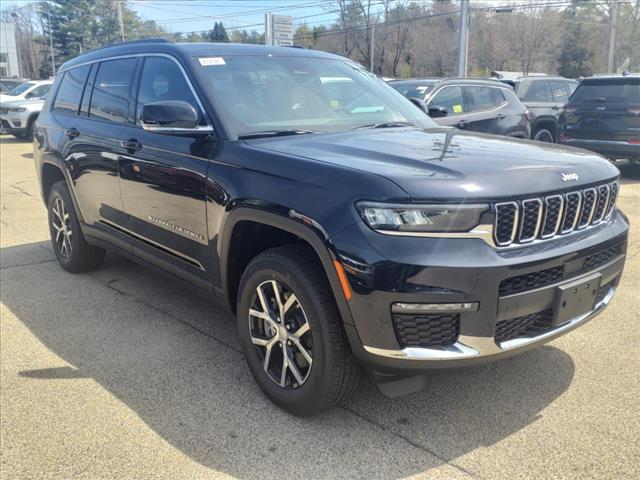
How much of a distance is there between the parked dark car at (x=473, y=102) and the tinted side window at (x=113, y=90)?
5.13 m

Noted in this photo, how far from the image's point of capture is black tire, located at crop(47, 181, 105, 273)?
512 cm

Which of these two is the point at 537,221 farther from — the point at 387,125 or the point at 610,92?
the point at 610,92

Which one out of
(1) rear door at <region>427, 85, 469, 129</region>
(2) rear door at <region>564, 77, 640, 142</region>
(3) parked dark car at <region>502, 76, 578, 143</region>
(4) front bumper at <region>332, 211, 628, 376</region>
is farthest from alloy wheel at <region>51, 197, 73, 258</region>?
(3) parked dark car at <region>502, 76, 578, 143</region>

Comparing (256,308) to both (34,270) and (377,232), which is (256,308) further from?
(34,270)

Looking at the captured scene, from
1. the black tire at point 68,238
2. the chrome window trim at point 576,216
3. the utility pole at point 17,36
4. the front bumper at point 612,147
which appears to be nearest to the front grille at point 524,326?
the chrome window trim at point 576,216

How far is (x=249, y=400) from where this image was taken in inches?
125

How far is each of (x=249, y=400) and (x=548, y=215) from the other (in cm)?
179

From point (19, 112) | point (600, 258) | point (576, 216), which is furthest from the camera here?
point (19, 112)

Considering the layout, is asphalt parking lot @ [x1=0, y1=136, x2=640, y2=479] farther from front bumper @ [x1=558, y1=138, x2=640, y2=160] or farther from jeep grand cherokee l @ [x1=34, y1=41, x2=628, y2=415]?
front bumper @ [x1=558, y1=138, x2=640, y2=160]

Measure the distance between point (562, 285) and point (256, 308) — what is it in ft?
4.90

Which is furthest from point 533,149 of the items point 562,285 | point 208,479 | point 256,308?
point 208,479

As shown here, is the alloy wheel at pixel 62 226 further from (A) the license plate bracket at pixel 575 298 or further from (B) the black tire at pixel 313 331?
(A) the license plate bracket at pixel 575 298

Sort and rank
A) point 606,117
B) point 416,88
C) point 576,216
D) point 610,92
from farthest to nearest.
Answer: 1. point 610,92
2. point 606,117
3. point 416,88
4. point 576,216

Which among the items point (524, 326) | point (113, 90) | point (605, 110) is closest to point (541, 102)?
point (605, 110)
